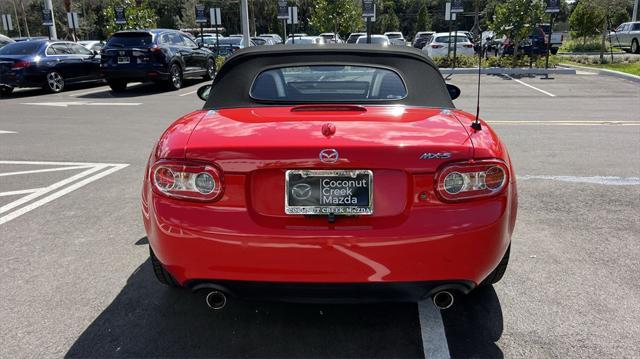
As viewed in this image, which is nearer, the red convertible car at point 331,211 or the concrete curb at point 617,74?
the red convertible car at point 331,211

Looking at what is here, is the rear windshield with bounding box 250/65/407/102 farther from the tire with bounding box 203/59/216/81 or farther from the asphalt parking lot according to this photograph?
the tire with bounding box 203/59/216/81

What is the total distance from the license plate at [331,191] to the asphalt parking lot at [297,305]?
2.59 ft

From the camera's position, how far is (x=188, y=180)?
2553 mm

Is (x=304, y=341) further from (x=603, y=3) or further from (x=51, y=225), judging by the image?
(x=603, y=3)

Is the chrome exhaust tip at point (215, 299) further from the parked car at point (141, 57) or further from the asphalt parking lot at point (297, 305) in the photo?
the parked car at point (141, 57)

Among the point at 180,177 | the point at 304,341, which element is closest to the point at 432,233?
the point at 304,341

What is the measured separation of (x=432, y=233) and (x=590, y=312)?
1.34 m

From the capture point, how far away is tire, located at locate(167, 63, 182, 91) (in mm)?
15863

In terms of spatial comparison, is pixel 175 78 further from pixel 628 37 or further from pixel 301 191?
pixel 628 37

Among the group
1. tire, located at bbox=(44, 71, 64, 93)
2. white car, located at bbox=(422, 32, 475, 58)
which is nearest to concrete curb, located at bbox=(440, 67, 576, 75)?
white car, located at bbox=(422, 32, 475, 58)

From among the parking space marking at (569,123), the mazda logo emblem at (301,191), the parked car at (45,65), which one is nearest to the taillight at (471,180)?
the mazda logo emblem at (301,191)

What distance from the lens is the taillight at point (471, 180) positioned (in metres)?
2.48

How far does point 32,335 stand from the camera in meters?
2.91

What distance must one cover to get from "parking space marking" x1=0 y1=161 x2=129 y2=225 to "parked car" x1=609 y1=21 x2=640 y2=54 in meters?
32.2
